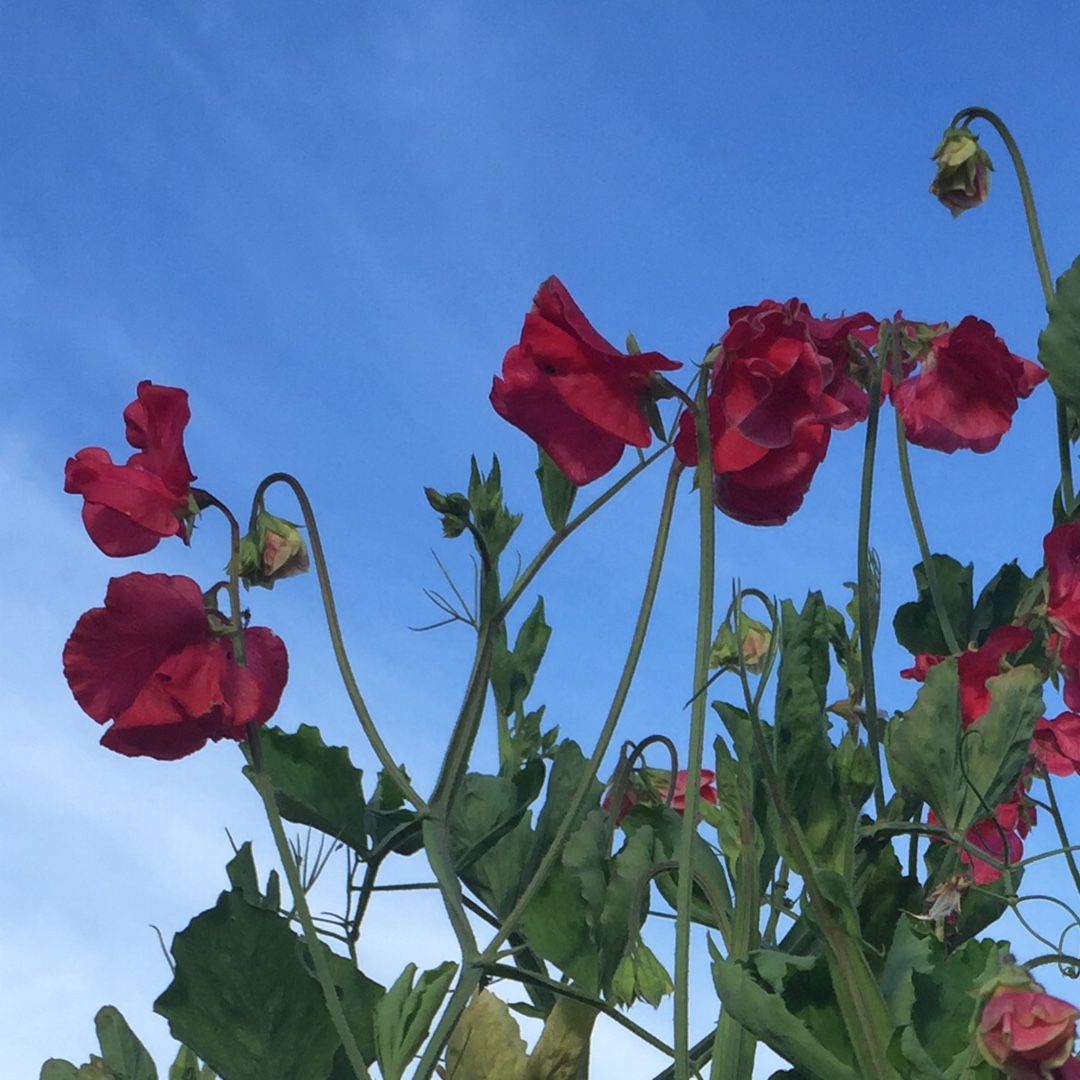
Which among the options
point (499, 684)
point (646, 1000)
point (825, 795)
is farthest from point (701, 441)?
point (646, 1000)

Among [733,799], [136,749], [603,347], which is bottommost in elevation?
[136,749]

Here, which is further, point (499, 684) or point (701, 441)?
point (499, 684)

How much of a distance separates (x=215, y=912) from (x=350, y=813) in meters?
0.18

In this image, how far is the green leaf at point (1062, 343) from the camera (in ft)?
3.59

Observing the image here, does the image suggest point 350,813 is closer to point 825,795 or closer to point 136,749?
point 136,749

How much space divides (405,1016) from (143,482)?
411 mm

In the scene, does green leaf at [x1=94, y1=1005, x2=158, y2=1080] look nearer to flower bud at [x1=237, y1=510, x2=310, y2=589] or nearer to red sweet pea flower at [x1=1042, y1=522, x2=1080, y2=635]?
flower bud at [x1=237, y1=510, x2=310, y2=589]

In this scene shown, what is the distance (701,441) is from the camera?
89 cm

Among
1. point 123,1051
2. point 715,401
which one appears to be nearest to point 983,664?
point 715,401

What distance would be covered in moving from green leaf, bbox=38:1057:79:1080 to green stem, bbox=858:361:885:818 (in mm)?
630

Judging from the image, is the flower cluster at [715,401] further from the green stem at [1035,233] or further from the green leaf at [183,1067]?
the green leaf at [183,1067]

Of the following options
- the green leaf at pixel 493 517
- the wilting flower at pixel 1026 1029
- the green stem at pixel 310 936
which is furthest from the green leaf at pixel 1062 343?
the green stem at pixel 310 936

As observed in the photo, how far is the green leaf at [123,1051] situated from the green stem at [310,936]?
22cm

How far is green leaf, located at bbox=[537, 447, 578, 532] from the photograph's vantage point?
40.5 inches
